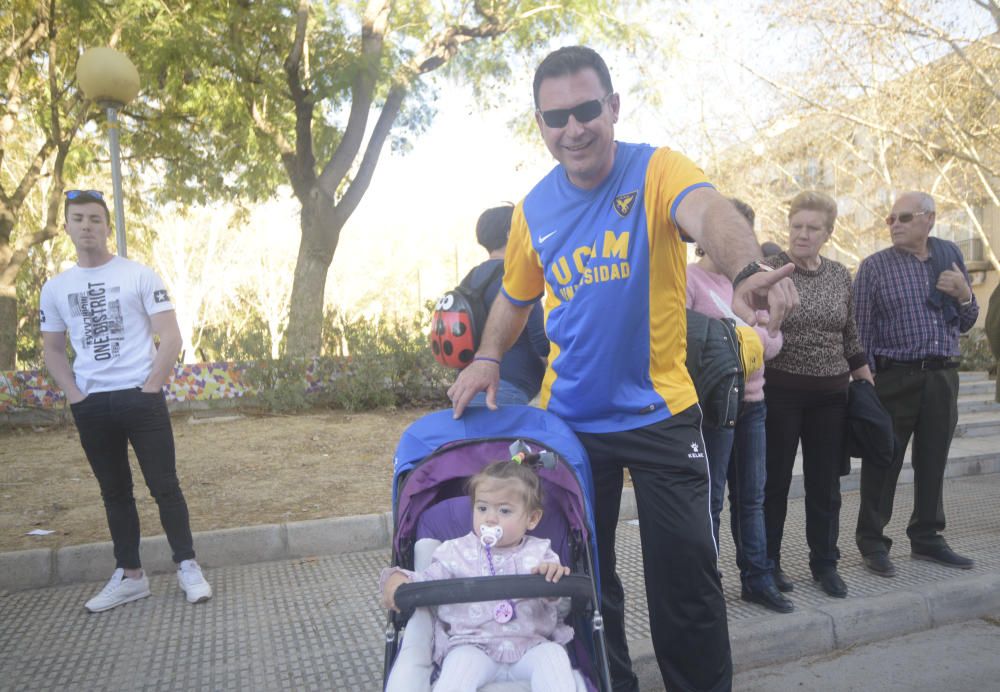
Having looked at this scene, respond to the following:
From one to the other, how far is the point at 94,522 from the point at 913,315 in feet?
18.2

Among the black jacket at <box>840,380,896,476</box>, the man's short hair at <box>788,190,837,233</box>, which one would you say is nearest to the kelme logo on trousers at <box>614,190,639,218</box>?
the man's short hair at <box>788,190,837,233</box>

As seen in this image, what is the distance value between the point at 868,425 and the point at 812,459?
0.37 metres

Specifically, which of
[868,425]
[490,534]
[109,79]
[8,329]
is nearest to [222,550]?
[490,534]

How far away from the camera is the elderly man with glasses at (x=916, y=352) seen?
15.0ft

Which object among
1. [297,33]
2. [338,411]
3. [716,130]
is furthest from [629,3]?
[338,411]

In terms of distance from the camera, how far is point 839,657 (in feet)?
11.9

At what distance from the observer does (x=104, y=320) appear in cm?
400

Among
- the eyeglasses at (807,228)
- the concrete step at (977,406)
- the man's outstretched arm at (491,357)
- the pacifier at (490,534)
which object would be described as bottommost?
the concrete step at (977,406)

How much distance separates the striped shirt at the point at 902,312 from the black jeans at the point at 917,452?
159 mm

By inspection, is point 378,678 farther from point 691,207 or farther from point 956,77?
point 956,77

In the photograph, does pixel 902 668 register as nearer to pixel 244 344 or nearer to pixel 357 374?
pixel 357 374

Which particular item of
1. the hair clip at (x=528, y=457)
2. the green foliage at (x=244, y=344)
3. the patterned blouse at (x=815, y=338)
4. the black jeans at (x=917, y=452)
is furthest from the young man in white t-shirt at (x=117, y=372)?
the green foliage at (x=244, y=344)

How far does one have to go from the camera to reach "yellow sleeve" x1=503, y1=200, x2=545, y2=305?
2.61m

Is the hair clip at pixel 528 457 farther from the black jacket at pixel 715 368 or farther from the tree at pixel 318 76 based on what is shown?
the tree at pixel 318 76
